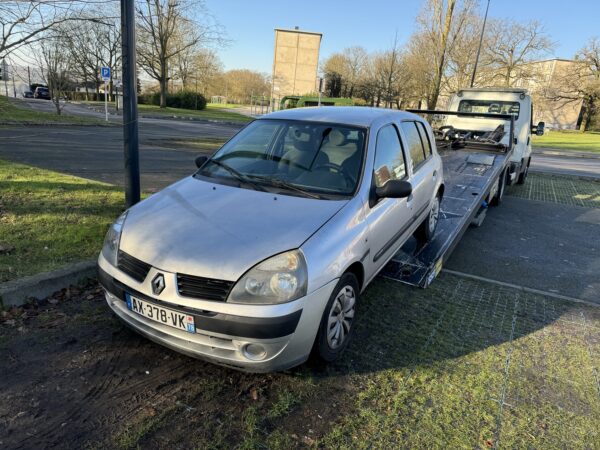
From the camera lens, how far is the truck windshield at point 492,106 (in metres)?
11.2

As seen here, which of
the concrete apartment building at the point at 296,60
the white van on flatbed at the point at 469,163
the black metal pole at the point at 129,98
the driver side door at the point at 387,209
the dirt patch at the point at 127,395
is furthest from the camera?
the concrete apartment building at the point at 296,60

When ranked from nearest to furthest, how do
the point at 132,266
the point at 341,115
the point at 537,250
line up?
1. the point at 132,266
2. the point at 341,115
3. the point at 537,250

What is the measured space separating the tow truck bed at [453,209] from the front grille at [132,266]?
8.75 feet

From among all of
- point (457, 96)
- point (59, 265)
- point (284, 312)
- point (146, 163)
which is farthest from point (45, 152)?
point (457, 96)

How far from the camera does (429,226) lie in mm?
5316

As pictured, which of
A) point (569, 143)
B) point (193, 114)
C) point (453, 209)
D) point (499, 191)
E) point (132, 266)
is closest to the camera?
point (132, 266)

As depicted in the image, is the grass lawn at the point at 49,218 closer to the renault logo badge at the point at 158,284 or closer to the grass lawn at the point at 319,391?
the grass lawn at the point at 319,391

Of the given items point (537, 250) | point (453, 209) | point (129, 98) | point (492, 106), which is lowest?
point (537, 250)

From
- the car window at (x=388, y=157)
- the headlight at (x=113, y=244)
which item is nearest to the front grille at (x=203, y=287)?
the headlight at (x=113, y=244)

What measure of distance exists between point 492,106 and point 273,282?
11.1 m

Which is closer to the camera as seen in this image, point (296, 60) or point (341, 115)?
point (341, 115)

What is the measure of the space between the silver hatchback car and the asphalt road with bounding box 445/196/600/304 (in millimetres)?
2243

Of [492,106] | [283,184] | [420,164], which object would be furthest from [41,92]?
[283,184]

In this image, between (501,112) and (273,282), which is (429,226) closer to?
(273,282)
